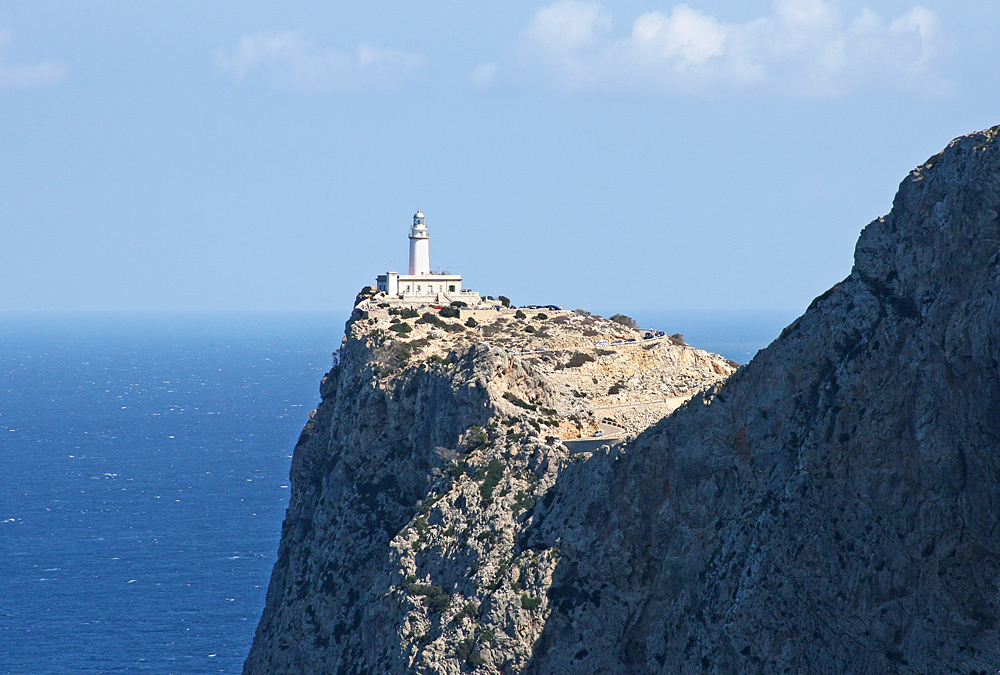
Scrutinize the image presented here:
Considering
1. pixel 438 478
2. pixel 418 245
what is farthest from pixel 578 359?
pixel 418 245

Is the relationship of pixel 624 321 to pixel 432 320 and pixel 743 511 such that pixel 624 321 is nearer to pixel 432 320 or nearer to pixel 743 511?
pixel 432 320

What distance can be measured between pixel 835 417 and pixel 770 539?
4.05 metres

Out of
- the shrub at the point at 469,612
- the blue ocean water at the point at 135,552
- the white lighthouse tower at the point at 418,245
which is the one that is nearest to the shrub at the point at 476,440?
the shrub at the point at 469,612

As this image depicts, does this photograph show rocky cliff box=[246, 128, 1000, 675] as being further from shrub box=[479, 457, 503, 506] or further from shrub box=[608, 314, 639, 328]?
shrub box=[608, 314, 639, 328]

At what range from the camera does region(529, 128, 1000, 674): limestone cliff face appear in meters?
28.5

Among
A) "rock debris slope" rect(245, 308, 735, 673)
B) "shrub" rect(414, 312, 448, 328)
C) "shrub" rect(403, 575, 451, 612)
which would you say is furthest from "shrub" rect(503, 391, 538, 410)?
"shrub" rect(414, 312, 448, 328)

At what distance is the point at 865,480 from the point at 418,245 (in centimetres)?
8428

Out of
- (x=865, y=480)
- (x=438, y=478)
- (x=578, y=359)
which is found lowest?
(x=438, y=478)

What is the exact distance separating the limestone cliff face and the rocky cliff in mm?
62

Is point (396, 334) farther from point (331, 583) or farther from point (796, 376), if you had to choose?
point (796, 376)

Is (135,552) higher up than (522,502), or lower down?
lower down

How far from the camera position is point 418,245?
112125 mm

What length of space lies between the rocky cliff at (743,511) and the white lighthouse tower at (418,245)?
5422cm

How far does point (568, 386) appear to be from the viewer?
205 ft
